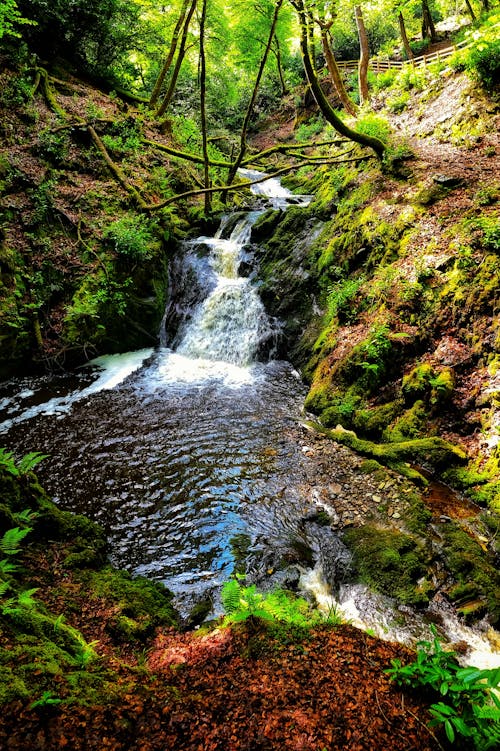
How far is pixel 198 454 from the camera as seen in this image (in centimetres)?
675

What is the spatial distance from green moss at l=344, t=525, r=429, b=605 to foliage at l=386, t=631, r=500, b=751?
1.92 m

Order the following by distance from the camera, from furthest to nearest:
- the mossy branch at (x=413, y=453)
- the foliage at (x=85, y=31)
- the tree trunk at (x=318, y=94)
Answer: the foliage at (x=85, y=31)
the tree trunk at (x=318, y=94)
the mossy branch at (x=413, y=453)

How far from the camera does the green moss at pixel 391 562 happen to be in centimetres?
414

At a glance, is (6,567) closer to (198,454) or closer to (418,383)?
(198,454)

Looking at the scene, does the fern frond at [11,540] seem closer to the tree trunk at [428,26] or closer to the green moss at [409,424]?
the green moss at [409,424]

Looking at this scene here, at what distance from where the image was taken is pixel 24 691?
1.85 m

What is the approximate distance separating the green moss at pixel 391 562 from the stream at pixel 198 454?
0.18m

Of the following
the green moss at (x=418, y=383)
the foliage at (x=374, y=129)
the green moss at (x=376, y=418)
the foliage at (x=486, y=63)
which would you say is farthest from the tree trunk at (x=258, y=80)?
the green moss at (x=376, y=418)

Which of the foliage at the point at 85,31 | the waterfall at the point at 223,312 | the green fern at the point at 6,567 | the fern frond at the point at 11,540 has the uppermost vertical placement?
the foliage at the point at 85,31

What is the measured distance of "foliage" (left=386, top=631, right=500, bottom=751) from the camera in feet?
5.90

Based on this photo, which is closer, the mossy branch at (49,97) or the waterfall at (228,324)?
the waterfall at (228,324)

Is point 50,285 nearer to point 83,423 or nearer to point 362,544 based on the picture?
point 83,423

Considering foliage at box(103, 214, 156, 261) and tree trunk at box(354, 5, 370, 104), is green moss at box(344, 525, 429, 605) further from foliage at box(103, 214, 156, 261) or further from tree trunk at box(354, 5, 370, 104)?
tree trunk at box(354, 5, 370, 104)

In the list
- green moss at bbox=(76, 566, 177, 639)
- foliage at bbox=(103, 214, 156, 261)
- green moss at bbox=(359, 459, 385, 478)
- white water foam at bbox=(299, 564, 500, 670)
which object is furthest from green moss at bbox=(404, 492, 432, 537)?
foliage at bbox=(103, 214, 156, 261)
